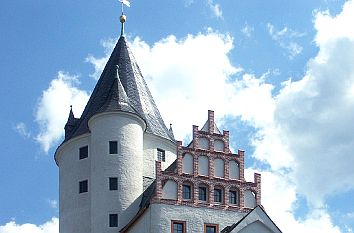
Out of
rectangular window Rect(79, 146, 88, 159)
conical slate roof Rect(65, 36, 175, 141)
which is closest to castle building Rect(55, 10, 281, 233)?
rectangular window Rect(79, 146, 88, 159)

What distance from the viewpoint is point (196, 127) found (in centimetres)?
5775

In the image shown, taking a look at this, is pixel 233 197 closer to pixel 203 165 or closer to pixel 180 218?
pixel 203 165

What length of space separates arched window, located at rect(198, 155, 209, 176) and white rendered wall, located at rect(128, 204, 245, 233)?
2653 millimetres

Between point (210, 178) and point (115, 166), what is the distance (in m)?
7.15

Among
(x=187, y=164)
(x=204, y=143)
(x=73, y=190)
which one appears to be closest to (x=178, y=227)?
(x=187, y=164)

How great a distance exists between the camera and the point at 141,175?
6103 cm

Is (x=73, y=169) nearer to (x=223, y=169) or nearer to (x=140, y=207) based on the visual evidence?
(x=140, y=207)

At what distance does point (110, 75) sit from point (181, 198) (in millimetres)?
15235

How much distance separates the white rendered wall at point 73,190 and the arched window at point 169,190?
24.8 feet

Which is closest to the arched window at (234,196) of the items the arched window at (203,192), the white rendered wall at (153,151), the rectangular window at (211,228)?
the arched window at (203,192)

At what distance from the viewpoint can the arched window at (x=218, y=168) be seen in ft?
189

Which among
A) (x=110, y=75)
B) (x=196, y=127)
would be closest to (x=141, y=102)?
(x=110, y=75)

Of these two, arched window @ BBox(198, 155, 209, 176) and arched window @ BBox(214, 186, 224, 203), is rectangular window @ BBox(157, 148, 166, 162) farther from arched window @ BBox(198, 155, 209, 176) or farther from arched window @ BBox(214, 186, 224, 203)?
arched window @ BBox(214, 186, 224, 203)

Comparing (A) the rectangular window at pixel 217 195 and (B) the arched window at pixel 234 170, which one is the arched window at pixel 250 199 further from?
(A) the rectangular window at pixel 217 195
